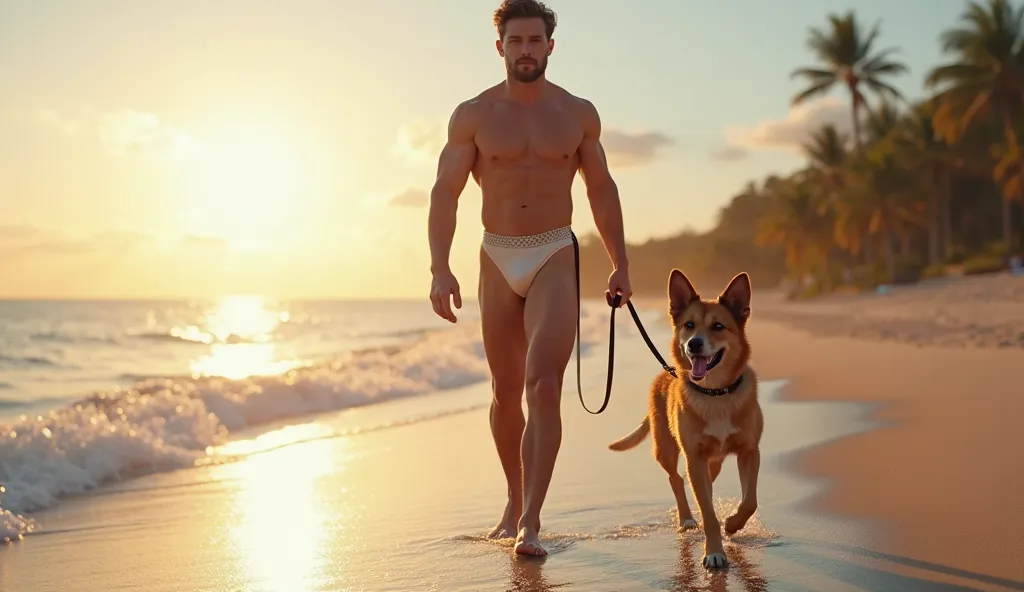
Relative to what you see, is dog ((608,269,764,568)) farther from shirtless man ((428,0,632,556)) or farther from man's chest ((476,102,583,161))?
man's chest ((476,102,583,161))

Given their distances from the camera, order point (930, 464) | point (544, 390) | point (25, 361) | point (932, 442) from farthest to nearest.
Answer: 1. point (25, 361)
2. point (932, 442)
3. point (930, 464)
4. point (544, 390)

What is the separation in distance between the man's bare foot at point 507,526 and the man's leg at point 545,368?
249 millimetres

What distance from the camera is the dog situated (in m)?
4.25

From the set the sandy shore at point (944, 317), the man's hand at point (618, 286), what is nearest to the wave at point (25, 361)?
the sandy shore at point (944, 317)

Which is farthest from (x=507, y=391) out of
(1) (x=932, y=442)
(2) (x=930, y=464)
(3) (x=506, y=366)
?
(1) (x=932, y=442)

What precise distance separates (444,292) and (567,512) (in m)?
1.42

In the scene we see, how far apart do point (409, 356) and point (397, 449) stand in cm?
1027

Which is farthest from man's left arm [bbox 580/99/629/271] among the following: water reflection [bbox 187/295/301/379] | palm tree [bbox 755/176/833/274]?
palm tree [bbox 755/176/833/274]

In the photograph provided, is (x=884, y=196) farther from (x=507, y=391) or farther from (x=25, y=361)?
(x=507, y=391)

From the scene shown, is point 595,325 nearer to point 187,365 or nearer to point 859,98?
point 187,365

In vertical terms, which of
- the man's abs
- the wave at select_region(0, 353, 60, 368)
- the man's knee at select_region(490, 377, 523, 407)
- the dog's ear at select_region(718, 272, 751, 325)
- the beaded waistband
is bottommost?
the wave at select_region(0, 353, 60, 368)

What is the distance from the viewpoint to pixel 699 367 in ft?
14.1

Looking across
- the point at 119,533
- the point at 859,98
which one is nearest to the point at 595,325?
the point at 859,98

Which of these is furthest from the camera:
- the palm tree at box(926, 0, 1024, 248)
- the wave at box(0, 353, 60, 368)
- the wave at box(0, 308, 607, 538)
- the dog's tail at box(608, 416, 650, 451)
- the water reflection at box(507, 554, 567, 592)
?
the palm tree at box(926, 0, 1024, 248)
